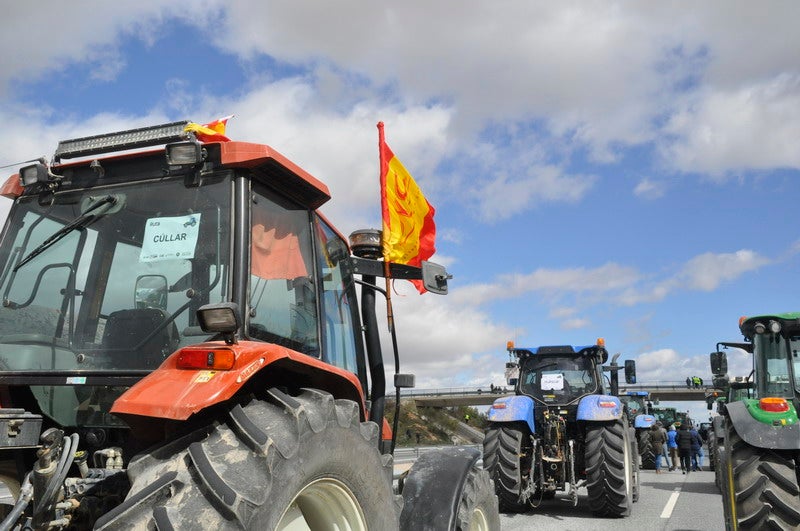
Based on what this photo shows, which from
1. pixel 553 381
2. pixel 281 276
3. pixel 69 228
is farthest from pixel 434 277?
pixel 553 381

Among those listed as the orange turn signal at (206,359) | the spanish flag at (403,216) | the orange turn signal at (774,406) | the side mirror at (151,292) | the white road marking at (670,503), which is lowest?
the white road marking at (670,503)

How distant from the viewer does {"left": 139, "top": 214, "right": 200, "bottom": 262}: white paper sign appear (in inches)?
130

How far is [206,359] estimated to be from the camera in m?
2.73

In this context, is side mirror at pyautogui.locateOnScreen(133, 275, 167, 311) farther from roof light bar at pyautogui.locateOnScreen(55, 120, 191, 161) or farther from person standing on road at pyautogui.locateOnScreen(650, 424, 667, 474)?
person standing on road at pyautogui.locateOnScreen(650, 424, 667, 474)

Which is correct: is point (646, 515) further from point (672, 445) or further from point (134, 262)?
point (672, 445)

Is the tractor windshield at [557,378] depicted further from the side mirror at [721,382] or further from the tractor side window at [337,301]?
the tractor side window at [337,301]

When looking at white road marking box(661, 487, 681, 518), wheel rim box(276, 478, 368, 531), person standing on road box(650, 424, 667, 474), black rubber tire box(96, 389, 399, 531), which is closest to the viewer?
black rubber tire box(96, 389, 399, 531)

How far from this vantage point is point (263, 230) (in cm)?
351

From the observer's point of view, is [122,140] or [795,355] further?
[795,355]

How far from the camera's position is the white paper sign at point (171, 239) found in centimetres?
329

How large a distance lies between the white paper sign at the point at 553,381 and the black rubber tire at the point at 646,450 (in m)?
10.9

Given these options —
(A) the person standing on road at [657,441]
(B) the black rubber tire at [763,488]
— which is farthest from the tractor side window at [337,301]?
(A) the person standing on road at [657,441]

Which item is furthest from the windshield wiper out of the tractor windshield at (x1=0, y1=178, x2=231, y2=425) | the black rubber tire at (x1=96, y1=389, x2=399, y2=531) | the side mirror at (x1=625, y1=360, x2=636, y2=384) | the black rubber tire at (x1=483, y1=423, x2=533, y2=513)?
the side mirror at (x1=625, y1=360, x2=636, y2=384)

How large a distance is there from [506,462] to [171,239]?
8.11 metres
